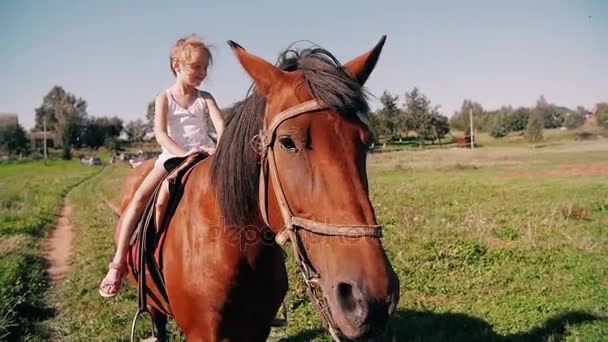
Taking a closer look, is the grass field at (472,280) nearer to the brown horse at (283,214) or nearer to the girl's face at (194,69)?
the brown horse at (283,214)

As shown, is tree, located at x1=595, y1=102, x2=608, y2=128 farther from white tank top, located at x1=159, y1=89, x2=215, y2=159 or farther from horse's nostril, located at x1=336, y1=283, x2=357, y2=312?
horse's nostril, located at x1=336, y1=283, x2=357, y2=312

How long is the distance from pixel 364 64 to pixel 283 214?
972mm

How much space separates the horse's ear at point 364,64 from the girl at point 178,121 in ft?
4.96

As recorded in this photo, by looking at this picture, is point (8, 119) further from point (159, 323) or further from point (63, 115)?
point (159, 323)

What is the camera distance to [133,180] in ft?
17.0

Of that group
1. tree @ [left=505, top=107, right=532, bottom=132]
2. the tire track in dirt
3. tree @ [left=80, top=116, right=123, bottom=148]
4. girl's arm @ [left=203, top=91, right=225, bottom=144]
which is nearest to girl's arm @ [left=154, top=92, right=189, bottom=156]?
girl's arm @ [left=203, top=91, right=225, bottom=144]

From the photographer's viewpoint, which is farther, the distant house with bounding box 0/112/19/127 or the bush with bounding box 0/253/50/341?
the distant house with bounding box 0/112/19/127

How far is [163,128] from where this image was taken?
3.70 metres

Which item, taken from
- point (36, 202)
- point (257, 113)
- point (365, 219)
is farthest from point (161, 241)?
point (36, 202)

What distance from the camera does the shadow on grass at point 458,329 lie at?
5059 mm

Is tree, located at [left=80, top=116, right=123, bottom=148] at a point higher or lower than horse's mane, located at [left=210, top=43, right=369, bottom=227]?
higher

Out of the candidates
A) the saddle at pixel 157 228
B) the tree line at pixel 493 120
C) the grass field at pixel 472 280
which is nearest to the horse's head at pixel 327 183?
the grass field at pixel 472 280

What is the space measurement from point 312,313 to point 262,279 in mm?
3289

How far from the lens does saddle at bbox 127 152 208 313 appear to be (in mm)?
3418
